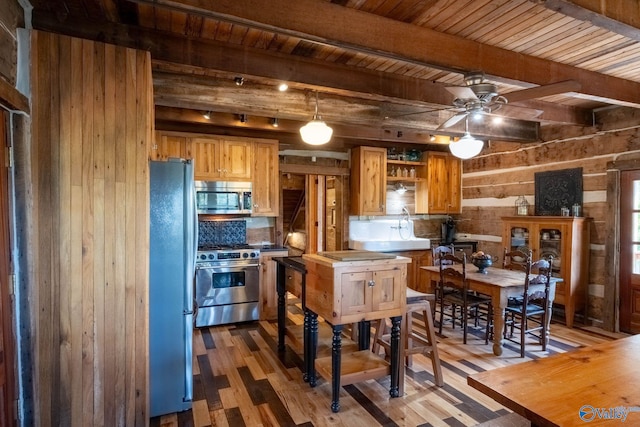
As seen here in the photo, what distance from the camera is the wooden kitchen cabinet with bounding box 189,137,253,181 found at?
4516 mm

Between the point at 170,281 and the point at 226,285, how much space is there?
6.41ft

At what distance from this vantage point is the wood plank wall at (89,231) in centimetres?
Result: 199

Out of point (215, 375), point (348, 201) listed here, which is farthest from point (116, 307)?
point (348, 201)

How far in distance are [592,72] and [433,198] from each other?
10.4ft

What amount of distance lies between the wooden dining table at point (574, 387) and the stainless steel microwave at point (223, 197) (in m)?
3.75

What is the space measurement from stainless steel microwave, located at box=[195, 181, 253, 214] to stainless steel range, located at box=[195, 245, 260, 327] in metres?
0.52

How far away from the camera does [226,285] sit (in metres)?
4.43

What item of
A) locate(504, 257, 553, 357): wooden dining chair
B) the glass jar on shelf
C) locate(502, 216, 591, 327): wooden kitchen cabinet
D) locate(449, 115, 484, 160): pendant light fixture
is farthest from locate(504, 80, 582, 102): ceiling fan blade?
the glass jar on shelf

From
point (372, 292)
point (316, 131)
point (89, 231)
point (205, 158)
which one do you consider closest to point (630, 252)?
point (372, 292)

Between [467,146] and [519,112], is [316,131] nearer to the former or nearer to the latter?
[467,146]

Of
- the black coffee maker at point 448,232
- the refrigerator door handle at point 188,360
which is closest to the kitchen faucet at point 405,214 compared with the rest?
the black coffee maker at point 448,232

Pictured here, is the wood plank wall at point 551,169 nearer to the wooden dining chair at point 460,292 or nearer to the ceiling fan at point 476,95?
the wooden dining chair at point 460,292

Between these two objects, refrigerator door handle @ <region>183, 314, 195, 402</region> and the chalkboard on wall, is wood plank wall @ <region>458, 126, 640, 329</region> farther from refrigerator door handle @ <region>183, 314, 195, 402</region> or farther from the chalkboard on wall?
refrigerator door handle @ <region>183, 314, 195, 402</region>

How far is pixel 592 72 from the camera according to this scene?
3.13 m
